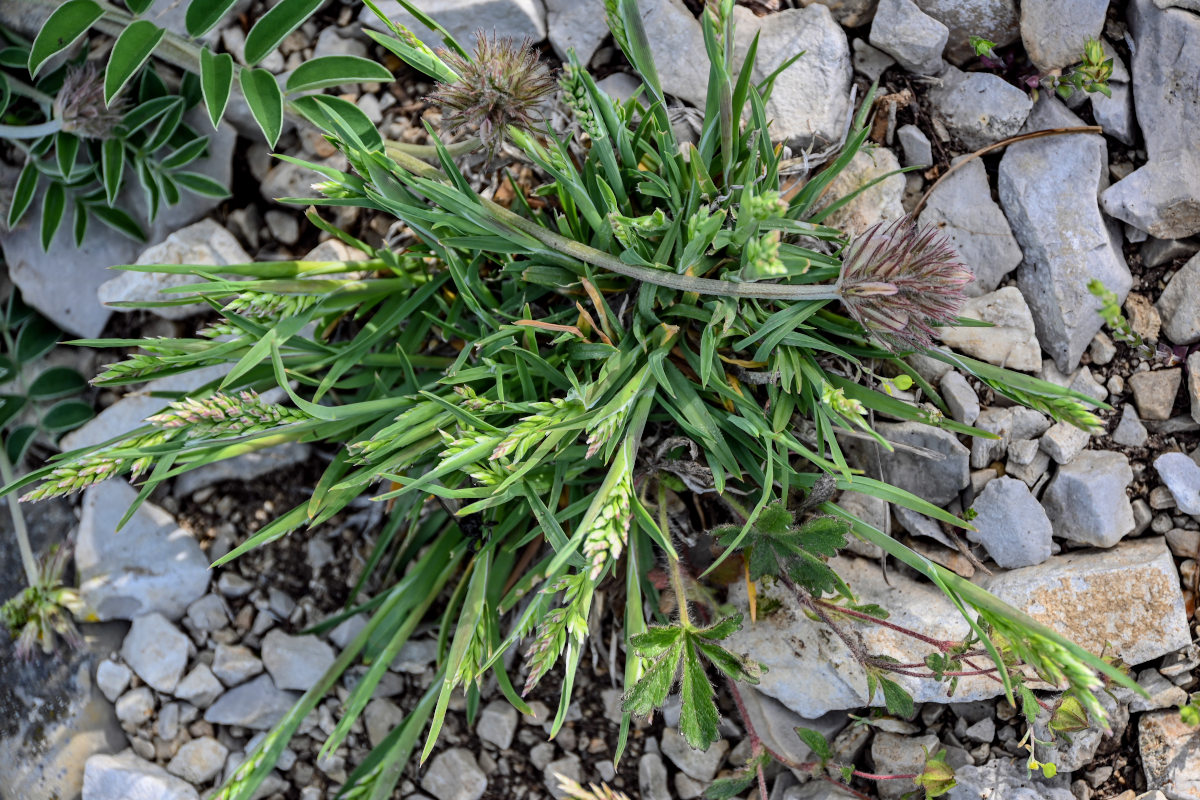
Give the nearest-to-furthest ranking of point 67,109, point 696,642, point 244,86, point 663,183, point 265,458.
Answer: point 696,642 < point 663,183 < point 244,86 < point 67,109 < point 265,458

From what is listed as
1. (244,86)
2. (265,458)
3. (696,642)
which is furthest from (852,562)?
(244,86)

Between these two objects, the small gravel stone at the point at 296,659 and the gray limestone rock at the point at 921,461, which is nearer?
the gray limestone rock at the point at 921,461

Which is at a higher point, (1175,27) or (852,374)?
(1175,27)

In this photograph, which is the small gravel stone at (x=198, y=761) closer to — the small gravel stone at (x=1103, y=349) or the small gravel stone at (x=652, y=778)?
the small gravel stone at (x=652, y=778)

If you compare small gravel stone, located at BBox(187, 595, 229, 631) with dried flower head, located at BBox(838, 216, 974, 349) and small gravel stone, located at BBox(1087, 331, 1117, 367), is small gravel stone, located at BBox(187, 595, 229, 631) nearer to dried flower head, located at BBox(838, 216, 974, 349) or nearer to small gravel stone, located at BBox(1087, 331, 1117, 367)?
dried flower head, located at BBox(838, 216, 974, 349)

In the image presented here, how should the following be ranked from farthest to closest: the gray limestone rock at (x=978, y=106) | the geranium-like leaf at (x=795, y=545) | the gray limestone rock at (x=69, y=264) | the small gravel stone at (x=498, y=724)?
1. the gray limestone rock at (x=69, y=264)
2. the small gravel stone at (x=498, y=724)
3. the gray limestone rock at (x=978, y=106)
4. the geranium-like leaf at (x=795, y=545)

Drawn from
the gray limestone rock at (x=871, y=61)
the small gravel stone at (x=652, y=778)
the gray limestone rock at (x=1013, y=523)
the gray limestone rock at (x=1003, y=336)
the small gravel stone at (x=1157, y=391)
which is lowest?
the small gravel stone at (x=652, y=778)

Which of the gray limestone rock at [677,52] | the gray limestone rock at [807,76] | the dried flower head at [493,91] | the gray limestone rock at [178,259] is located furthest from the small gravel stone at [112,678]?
the gray limestone rock at [807,76]

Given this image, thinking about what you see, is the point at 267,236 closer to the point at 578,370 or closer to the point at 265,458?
the point at 265,458
